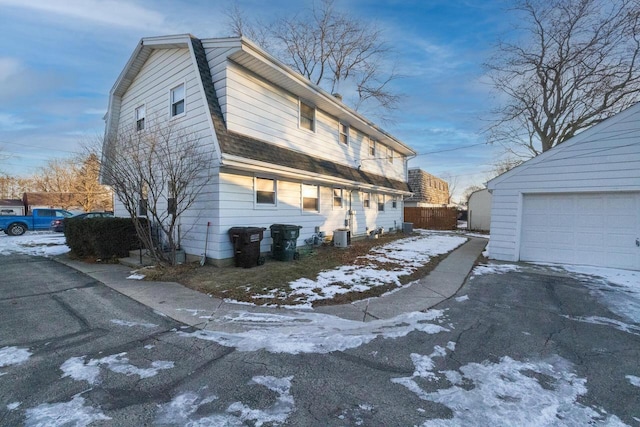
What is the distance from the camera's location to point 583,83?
15.6m

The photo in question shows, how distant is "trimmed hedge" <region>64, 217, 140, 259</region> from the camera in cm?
812

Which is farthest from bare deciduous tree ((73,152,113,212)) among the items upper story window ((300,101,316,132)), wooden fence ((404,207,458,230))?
wooden fence ((404,207,458,230))

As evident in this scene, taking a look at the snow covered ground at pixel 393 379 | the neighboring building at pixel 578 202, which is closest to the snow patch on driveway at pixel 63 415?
the snow covered ground at pixel 393 379

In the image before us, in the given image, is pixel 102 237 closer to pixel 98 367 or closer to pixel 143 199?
pixel 143 199

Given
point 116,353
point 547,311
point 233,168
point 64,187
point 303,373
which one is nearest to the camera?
point 303,373

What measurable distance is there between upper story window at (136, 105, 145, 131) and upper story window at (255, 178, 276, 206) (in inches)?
203

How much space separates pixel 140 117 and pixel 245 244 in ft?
22.1

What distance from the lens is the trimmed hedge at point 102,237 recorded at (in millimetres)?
8117

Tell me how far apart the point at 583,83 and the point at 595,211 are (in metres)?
12.9

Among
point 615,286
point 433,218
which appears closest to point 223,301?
point 615,286

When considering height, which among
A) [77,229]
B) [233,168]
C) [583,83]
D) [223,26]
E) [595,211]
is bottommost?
[77,229]

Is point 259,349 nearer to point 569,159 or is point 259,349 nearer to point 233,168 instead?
point 233,168

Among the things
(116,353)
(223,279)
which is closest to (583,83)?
(223,279)

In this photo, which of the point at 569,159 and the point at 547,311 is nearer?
the point at 547,311
